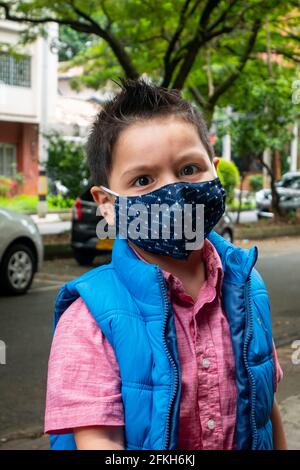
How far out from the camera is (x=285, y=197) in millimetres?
22094

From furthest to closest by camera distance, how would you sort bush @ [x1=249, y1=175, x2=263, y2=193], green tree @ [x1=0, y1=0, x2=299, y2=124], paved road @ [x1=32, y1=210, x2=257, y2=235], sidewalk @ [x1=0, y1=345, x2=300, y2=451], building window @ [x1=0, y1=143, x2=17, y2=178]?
bush @ [x1=249, y1=175, x2=263, y2=193] → building window @ [x1=0, y1=143, x2=17, y2=178] → paved road @ [x1=32, y1=210, x2=257, y2=235] → green tree @ [x1=0, y1=0, x2=299, y2=124] → sidewalk @ [x1=0, y1=345, x2=300, y2=451]

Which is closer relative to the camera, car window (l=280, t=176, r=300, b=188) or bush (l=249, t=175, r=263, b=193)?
car window (l=280, t=176, r=300, b=188)

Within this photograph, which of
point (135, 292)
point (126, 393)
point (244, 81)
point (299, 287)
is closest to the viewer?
point (126, 393)

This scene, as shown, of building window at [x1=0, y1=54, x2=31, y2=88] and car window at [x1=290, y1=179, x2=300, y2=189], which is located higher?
building window at [x1=0, y1=54, x2=31, y2=88]

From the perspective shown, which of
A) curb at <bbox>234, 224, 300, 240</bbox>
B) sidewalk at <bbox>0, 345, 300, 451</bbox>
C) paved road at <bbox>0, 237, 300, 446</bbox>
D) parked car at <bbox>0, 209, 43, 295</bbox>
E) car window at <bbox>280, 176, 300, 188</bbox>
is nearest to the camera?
sidewalk at <bbox>0, 345, 300, 451</bbox>

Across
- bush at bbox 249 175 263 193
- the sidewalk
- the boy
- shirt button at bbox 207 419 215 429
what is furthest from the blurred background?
bush at bbox 249 175 263 193

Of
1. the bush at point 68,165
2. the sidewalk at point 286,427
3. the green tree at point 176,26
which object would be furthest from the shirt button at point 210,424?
the bush at point 68,165

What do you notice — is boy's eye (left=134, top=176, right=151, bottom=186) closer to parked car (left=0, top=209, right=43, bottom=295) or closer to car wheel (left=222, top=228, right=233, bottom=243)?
parked car (left=0, top=209, right=43, bottom=295)

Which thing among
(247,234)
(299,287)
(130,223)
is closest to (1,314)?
(299,287)

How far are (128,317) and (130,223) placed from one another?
28cm

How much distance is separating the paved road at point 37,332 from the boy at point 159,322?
9.08ft

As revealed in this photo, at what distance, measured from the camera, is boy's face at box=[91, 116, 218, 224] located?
5.54 feet

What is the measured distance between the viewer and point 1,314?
8102mm

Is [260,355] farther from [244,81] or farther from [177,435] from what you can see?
[244,81]
